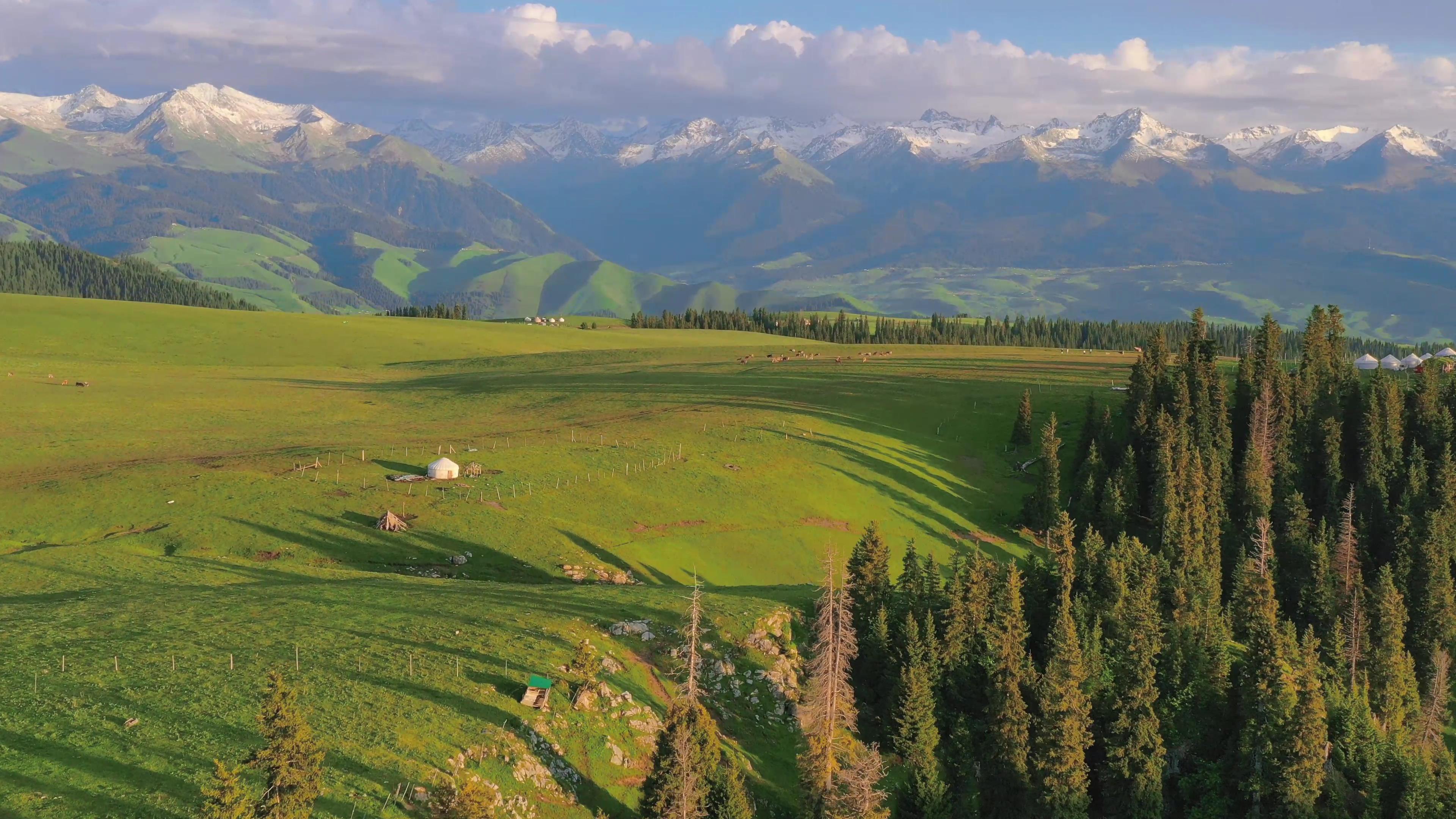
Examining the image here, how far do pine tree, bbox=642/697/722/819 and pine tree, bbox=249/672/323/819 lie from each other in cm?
1397

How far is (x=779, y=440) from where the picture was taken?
118 metres

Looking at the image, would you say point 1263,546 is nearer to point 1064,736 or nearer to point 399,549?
point 1064,736

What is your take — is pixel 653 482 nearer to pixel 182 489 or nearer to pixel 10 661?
pixel 182 489

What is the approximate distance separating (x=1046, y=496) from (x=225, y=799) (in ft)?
291

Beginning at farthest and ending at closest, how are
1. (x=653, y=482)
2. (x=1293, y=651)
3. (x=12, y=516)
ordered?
1. (x=653, y=482)
2. (x=12, y=516)
3. (x=1293, y=651)

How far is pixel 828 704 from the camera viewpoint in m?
56.2

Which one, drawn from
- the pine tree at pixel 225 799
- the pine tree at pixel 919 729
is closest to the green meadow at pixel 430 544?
the pine tree at pixel 225 799

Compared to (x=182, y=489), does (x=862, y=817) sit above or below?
below

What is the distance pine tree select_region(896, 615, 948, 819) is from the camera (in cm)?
5753

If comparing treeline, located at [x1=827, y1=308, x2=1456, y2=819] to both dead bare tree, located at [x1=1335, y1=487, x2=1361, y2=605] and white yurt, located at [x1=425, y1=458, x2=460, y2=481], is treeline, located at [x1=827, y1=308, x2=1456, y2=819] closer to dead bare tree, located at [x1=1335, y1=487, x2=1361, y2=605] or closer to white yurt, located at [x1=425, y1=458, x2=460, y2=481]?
dead bare tree, located at [x1=1335, y1=487, x2=1361, y2=605]

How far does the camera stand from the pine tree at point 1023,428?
132 m

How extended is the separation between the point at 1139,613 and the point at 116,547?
222 feet

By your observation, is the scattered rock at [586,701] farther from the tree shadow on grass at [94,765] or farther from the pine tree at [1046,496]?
the pine tree at [1046,496]

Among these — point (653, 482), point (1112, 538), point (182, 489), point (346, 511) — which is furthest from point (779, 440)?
point (182, 489)
